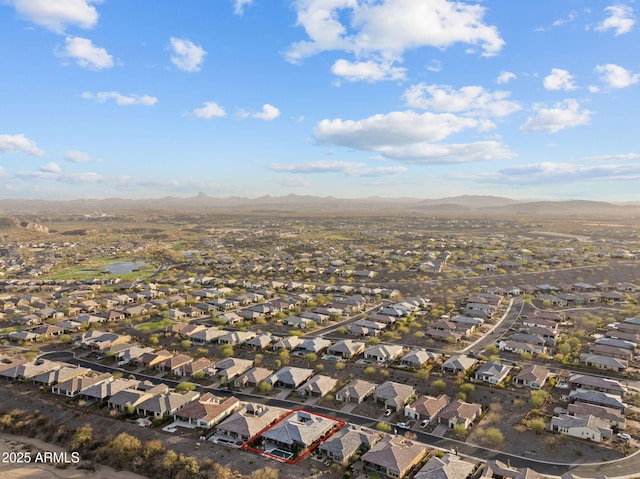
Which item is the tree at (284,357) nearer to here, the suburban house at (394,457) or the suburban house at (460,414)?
the suburban house at (460,414)

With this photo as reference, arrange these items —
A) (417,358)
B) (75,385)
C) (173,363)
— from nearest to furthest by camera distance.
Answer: (75,385) → (173,363) → (417,358)

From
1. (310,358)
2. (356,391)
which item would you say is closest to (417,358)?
(356,391)

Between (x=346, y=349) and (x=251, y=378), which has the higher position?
(x=346, y=349)

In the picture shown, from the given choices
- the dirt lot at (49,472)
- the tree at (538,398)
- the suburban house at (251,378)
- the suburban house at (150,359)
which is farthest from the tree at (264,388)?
the tree at (538,398)

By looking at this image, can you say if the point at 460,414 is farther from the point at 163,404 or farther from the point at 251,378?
the point at 163,404

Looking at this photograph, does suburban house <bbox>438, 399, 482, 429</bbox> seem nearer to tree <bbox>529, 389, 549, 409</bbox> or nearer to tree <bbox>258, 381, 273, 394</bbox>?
tree <bbox>529, 389, 549, 409</bbox>


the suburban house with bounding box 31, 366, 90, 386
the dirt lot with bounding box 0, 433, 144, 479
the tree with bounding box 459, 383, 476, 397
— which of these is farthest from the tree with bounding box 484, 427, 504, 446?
the suburban house with bounding box 31, 366, 90, 386
